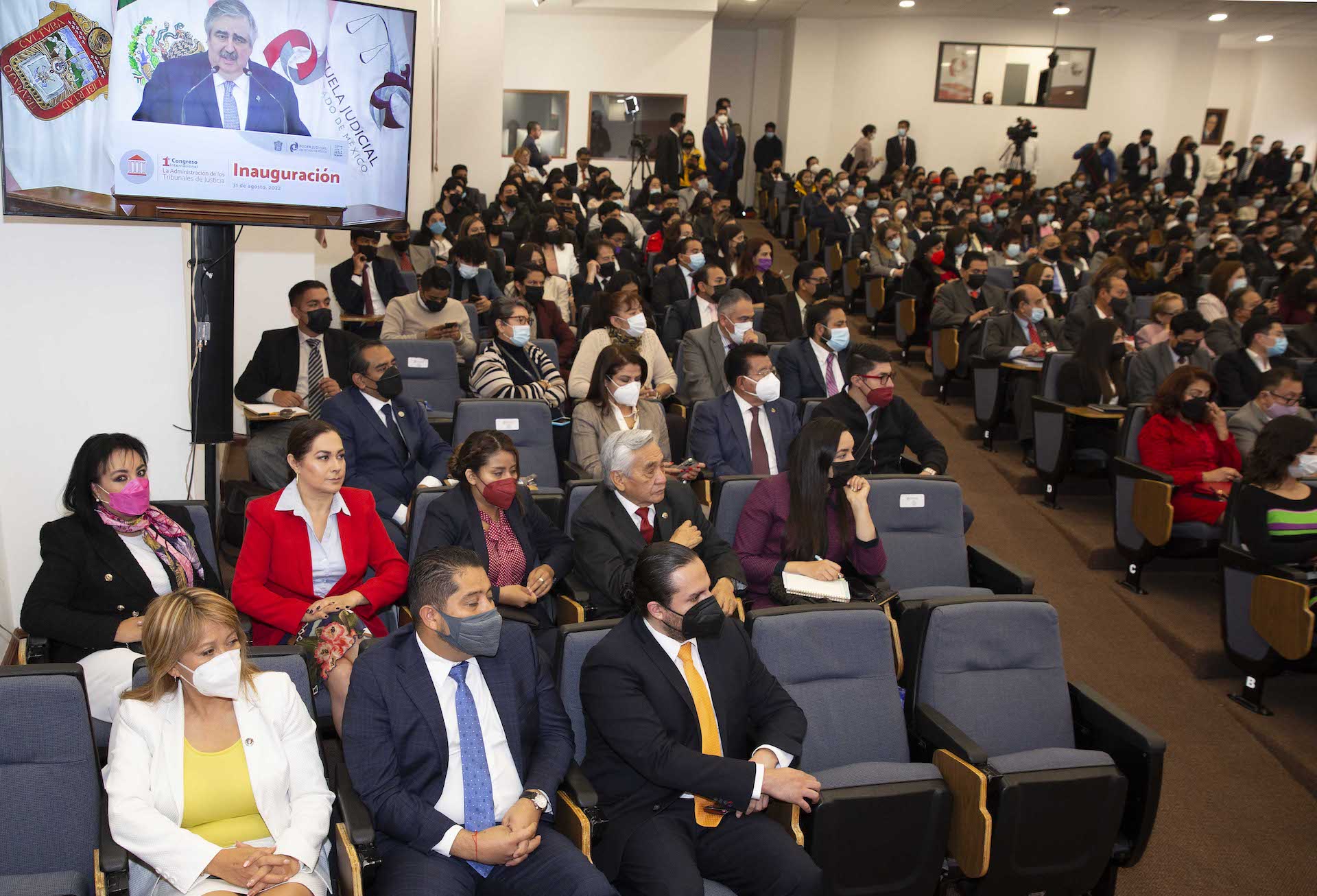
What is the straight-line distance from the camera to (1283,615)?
414 centimetres

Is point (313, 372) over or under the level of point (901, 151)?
under

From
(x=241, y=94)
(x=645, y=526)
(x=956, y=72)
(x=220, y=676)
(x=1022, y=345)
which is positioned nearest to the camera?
(x=220, y=676)

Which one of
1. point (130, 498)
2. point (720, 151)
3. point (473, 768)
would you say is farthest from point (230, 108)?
point (720, 151)

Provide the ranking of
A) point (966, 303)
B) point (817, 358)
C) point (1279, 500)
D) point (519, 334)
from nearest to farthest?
point (1279, 500) < point (519, 334) < point (817, 358) < point (966, 303)

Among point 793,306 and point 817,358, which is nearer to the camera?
point 817,358

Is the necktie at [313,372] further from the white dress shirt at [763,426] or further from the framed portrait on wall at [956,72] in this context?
the framed portrait on wall at [956,72]

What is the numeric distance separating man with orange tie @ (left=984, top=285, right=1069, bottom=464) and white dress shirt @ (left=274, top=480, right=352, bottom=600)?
4630 mm

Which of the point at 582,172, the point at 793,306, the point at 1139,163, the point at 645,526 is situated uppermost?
the point at 1139,163

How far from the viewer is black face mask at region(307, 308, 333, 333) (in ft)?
16.5

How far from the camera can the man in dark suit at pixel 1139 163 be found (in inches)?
687

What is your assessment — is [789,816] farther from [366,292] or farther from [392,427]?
[366,292]

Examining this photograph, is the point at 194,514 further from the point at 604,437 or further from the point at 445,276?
the point at 445,276

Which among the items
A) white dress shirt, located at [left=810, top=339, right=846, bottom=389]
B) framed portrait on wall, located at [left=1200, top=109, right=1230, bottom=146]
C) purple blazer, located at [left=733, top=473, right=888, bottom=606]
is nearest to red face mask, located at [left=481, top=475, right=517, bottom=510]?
purple blazer, located at [left=733, top=473, right=888, bottom=606]

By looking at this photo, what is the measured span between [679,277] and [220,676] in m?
5.82
